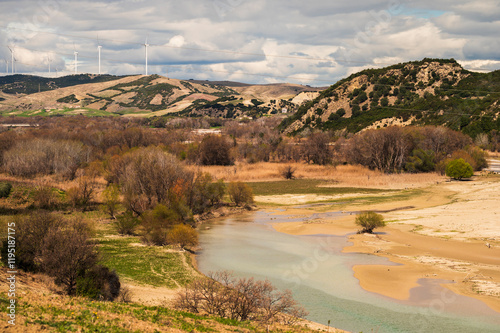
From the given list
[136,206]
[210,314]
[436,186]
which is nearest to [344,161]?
[436,186]

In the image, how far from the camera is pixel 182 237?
4094 cm

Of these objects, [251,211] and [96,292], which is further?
[251,211]

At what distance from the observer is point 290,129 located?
170875 mm

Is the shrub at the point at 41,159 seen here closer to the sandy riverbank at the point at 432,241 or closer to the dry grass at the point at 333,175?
the dry grass at the point at 333,175

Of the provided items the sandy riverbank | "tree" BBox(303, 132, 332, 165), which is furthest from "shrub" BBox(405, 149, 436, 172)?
the sandy riverbank

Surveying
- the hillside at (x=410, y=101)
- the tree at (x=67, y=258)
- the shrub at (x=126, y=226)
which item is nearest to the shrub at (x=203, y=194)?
the shrub at (x=126, y=226)

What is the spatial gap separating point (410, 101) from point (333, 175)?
2809 inches

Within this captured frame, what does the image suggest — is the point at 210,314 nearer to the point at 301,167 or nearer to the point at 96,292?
the point at 96,292

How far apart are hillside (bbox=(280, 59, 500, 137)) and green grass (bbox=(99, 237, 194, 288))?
4466 inches

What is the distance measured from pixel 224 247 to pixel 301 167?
62.9 m

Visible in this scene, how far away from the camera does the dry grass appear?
8212cm

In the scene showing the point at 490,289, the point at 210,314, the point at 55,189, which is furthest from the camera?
the point at 55,189

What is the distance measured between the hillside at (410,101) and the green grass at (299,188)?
6450 cm

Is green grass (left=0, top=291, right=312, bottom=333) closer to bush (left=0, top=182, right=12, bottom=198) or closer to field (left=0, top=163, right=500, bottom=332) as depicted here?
field (left=0, top=163, right=500, bottom=332)
